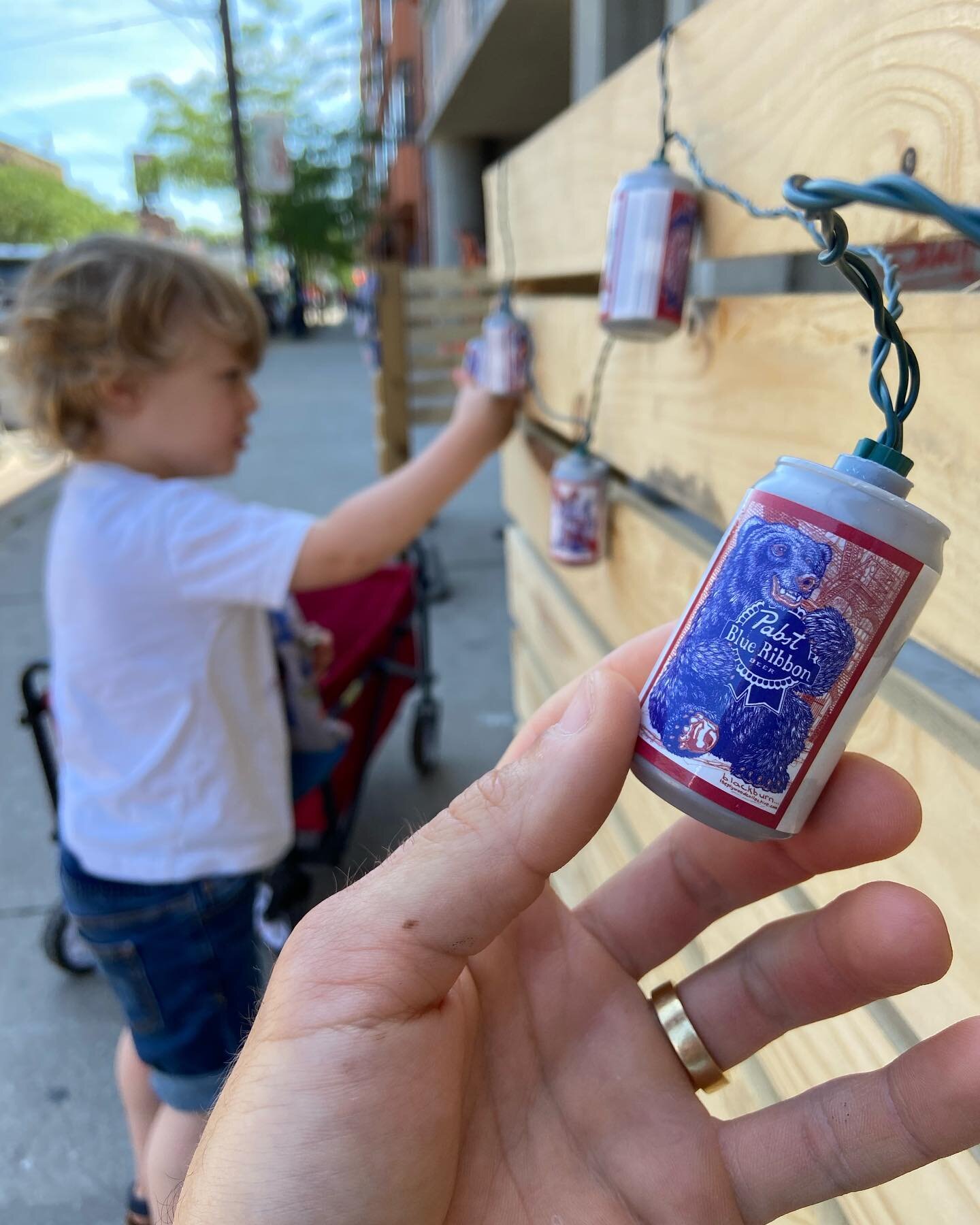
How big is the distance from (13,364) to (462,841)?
1732mm

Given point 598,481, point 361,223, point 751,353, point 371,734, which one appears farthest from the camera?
point 361,223

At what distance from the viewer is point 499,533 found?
595 centimetres

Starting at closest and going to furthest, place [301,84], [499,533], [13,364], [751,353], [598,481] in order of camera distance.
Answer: [751,353] → [598,481] → [13,364] → [499,533] → [301,84]

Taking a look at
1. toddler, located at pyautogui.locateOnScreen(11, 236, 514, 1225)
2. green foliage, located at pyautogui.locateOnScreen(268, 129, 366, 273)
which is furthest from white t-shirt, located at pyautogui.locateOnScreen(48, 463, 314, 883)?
green foliage, located at pyautogui.locateOnScreen(268, 129, 366, 273)

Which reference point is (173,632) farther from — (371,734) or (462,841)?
(462,841)

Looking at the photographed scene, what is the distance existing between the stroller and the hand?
1.40 meters

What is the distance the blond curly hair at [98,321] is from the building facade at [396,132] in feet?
47.0

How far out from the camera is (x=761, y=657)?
0.62 metres

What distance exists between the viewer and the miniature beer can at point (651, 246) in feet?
3.45

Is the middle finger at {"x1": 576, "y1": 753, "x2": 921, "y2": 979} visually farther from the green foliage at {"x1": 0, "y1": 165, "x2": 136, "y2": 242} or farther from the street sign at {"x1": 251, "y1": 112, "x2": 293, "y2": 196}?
the street sign at {"x1": 251, "y1": 112, "x2": 293, "y2": 196}

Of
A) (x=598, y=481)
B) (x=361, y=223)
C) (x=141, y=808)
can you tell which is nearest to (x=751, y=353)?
(x=598, y=481)

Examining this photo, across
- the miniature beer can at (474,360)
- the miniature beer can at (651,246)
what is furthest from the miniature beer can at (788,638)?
the miniature beer can at (474,360)

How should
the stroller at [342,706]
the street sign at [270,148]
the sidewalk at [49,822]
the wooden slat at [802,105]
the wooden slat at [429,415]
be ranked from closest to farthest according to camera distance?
1. the wooden slat at [802,105]
2. the sidewalk at [49,822]
3. the stroller at [342,706]
4. the wooden slat at [429,415]
5. the street sign at [270,148]

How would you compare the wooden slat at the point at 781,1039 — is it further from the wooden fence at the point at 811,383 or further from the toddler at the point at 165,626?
the toddler at the point at 165,626
